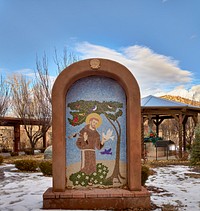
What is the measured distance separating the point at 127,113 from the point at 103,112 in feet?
1.84

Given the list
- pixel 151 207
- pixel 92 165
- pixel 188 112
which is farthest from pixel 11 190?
pixel 188 112

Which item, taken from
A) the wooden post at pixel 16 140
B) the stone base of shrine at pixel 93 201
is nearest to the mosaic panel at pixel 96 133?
the stone base of shrine at pixel 93 201

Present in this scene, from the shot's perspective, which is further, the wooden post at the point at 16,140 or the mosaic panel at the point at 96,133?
the wooden post at the point at 16,140

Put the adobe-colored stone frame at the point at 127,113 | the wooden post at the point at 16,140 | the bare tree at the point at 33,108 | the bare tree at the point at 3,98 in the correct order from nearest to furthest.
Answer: the adobe-colored stone frame at the point at 127,113 → the bare tree at the point at 3,98 → the wooden post at the point at 16,140 → the bare tree at the point at 33,108

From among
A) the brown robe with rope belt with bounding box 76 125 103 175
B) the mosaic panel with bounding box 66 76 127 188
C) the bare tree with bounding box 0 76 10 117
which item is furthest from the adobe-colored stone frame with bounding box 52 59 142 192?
the bare tree with bounding box 0 76 10 117

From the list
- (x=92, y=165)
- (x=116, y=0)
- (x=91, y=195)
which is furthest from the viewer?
(x=116, y=0)

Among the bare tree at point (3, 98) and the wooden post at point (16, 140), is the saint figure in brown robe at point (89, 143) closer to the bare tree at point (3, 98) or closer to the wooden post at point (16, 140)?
the bare tree at point (3, 98)

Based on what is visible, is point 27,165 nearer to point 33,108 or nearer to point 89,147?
point 89,147

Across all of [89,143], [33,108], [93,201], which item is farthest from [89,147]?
[33,108]

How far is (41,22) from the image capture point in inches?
420

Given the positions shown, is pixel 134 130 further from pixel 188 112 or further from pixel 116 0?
pixel 188 112

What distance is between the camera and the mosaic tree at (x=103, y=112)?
5779 mm

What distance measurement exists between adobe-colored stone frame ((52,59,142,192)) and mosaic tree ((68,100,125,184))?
218 millimetres

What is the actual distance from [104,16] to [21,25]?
14.7ft
